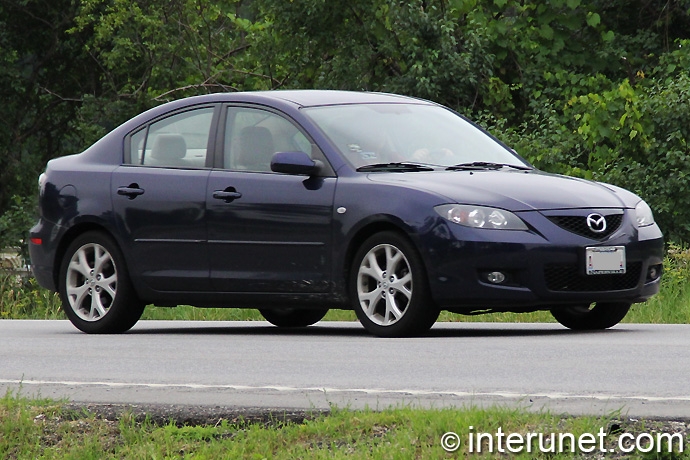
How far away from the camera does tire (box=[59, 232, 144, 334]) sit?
10742mm

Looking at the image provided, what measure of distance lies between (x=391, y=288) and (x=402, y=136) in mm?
1329

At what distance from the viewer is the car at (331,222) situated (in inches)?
362

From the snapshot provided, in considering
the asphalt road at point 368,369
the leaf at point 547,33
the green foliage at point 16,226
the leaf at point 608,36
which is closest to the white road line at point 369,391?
the asphalt road at point 368,369

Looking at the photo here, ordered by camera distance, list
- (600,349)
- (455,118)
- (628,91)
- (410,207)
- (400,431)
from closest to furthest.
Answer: (400,431) < (600,349) < (410,207) < (455,118) < (628,91)

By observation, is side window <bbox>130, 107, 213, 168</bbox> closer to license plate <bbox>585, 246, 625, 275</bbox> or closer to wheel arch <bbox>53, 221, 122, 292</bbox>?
wheel arch <bbox>53, 221, 122, 292</bbox>

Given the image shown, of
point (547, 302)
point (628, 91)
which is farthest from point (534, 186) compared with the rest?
point (628, 91)

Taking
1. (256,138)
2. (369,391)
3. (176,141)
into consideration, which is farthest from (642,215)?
(369,391)

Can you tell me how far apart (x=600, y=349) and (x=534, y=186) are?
1.38 m

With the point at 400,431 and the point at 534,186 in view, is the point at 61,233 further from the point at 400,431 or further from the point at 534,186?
the point at 400,431

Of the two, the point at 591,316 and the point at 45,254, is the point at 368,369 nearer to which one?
the point at 591,316

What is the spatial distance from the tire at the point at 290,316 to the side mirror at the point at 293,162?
7.25 feet

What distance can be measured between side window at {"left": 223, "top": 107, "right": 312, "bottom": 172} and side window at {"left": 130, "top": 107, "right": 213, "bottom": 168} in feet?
0.70

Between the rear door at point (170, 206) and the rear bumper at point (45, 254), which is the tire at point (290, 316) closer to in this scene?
the rear door at point (170, 206)

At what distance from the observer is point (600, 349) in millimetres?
8508
